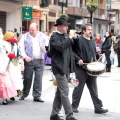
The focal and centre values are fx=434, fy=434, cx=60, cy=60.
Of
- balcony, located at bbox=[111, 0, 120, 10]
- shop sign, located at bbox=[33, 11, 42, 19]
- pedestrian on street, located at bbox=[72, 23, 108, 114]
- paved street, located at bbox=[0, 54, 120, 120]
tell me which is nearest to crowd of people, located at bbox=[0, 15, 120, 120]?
pedestrian on street, located at bbox=[72, 23, 108, 114]

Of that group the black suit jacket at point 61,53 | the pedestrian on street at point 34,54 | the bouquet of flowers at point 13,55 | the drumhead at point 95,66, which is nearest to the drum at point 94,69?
the drumhead at point 95,66

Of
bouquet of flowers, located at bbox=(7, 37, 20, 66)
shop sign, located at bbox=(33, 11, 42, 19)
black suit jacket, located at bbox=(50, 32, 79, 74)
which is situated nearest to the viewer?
black suit jacket, located at bbox=(50, 32, 79, 74)

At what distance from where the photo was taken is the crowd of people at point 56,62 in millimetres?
7559

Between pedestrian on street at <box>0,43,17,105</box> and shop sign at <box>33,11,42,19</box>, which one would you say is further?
shop sign at <box>33,11,42,19</box>

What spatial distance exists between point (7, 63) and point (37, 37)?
995mm

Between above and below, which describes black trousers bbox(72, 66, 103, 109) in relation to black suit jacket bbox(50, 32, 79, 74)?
below

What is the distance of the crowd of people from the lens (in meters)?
7.56

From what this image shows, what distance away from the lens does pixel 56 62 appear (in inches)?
299

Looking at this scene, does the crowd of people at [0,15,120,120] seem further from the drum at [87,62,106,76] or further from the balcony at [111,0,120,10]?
the balcony at [111,0,120,10]

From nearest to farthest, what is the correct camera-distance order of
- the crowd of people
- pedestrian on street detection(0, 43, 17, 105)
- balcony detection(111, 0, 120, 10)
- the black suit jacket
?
the black suit jacket → the crowd of people → pedestrian on street detection(0, 43, 17, 105) → balcony detection(111, 0, 120, 10)

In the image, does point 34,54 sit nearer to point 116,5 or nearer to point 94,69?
point 94,69

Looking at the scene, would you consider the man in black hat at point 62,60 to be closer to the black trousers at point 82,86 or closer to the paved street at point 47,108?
the paved street at point 47,108

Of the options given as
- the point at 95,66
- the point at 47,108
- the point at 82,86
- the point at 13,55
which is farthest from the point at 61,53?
the point at 13,55

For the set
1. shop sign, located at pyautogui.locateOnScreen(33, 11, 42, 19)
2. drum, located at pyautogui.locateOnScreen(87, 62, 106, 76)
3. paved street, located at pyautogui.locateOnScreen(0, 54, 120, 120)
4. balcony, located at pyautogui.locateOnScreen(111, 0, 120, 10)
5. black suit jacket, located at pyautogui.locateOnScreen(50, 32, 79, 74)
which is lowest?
paved street, located at pyautogui.locateOnScreen(0, 54, 120, 120)
